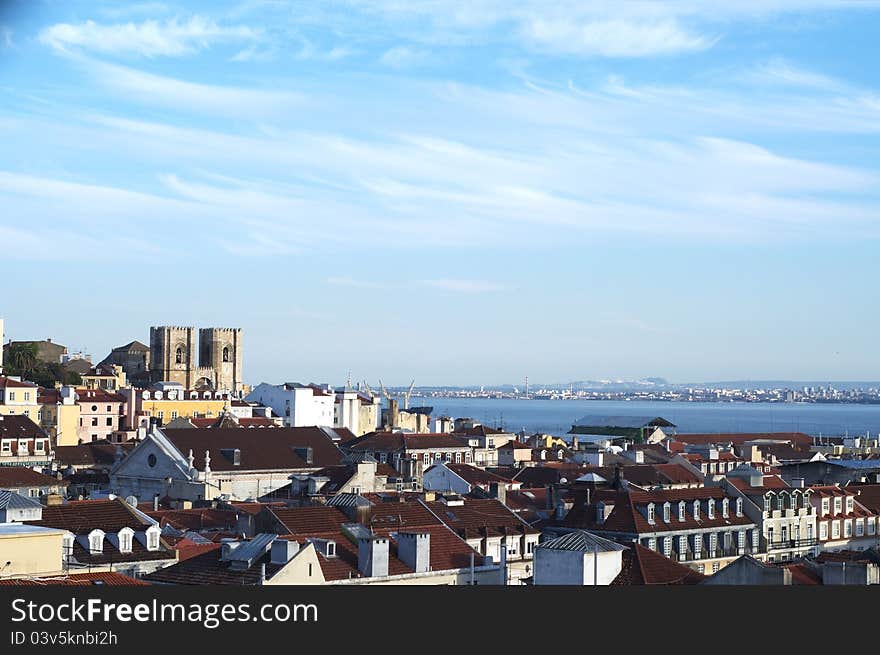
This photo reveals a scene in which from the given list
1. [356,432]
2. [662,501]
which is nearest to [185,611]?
[662,501]

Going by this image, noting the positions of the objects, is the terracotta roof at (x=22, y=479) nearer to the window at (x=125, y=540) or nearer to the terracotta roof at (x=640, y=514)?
the terracotta roof at (x=640, y=514)

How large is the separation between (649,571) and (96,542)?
10980 millimetres

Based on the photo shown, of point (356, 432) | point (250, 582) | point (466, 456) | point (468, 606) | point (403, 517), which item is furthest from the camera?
point (356, 432)

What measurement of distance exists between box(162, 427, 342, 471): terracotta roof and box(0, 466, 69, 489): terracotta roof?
5.83 metres

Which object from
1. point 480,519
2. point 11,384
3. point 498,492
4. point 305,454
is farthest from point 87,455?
point 480,519

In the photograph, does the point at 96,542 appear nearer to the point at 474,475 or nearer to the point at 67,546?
the point at 67,546

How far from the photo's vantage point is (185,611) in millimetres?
13320

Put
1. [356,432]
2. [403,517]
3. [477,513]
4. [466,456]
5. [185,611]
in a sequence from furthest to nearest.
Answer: [356,432]
[466,456]
[477,513]
[403,517]
[185,611]

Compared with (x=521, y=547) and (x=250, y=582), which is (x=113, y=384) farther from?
(x=250, y=582)

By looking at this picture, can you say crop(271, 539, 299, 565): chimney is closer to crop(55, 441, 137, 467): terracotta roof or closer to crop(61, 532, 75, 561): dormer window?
crop(61, 532, 75, 561): dormer window

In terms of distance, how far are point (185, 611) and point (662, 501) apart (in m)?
28.6

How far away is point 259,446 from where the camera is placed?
61156 millimetres

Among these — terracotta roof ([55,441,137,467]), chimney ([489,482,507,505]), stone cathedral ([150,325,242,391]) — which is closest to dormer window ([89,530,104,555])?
chimney ([489,482,507,505])

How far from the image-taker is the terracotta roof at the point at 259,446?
193 ft
